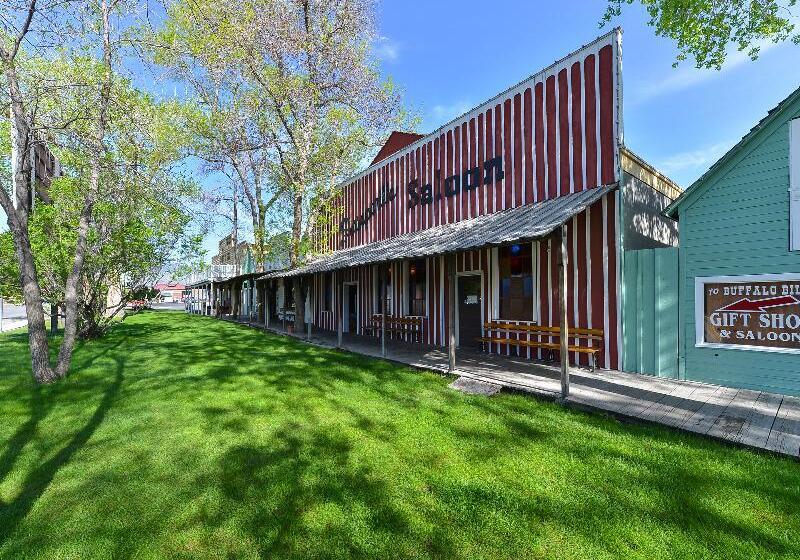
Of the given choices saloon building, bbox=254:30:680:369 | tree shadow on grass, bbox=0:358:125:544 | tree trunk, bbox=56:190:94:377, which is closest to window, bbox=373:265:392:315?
saloon building, bbox=254:30:680:369

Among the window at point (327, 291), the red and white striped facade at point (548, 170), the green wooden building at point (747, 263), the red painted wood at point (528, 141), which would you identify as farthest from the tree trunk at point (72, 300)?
the green wooden building at point (747, 263)

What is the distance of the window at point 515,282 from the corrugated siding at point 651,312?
207 centimetres

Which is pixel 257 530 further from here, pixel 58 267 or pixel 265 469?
pixel 58 267

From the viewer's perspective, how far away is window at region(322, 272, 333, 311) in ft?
57.6

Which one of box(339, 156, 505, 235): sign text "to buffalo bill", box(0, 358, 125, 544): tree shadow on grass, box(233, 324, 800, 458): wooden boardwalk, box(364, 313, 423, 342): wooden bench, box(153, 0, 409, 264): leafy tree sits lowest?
box(0, 358, 125, 544): tree shadow on grass

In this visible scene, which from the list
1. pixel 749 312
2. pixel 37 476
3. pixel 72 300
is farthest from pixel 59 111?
pixel 749 312

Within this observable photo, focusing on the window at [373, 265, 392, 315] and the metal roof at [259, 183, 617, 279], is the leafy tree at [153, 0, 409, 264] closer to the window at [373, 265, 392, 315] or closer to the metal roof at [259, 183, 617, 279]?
the window at [373, 265, 392, 315]

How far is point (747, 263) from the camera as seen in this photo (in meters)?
6.17

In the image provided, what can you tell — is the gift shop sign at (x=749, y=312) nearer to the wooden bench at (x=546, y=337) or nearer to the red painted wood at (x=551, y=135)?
the wooden bench at (x=546, y=337)

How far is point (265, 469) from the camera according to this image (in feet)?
12.5

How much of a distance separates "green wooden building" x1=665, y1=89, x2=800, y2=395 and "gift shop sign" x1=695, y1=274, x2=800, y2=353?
0.04 ft

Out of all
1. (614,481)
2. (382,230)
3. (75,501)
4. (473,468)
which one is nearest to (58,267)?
(382,230)

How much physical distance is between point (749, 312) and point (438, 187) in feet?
25.9

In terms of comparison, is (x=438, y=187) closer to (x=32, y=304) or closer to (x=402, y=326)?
(x=402, y=326)
